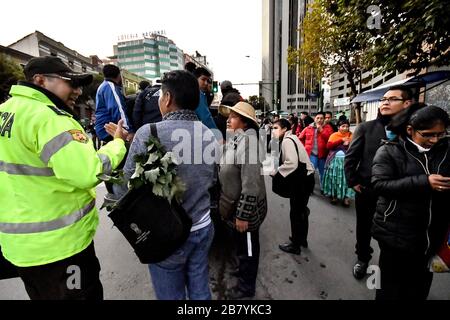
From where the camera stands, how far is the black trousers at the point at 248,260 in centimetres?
241

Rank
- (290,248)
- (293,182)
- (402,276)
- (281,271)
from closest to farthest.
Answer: (402,276)
(281,271)
(293,182)
(290,248)

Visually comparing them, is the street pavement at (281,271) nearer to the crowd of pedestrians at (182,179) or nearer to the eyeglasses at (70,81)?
the crowd of pedestrians at (182,179)

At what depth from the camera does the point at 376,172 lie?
1.89m

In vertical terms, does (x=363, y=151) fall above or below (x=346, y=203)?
above

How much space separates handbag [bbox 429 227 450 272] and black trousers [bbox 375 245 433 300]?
0.09 m

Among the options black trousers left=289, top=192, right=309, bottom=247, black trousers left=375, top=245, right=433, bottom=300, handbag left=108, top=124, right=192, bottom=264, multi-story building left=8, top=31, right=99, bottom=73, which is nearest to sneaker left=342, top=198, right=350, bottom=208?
black trousers left=289, top=192, right=309, bottom=247

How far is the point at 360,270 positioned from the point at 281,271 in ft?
2.84

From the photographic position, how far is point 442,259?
1.72m

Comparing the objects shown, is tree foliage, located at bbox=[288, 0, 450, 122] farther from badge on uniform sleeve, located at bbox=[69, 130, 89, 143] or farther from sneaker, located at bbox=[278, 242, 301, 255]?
badge on uniform sleeve, located at bbox=[69, 130, 89, 143]

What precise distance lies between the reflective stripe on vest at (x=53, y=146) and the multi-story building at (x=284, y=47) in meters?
69.6

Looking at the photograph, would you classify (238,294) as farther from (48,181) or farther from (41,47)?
(41,47)

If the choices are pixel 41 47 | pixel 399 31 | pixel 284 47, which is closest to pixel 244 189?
pixel 399 31

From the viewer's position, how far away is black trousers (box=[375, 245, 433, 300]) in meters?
1.86

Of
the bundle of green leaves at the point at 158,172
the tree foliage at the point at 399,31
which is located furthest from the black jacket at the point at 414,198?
the tree foliage at the point at 399,31
